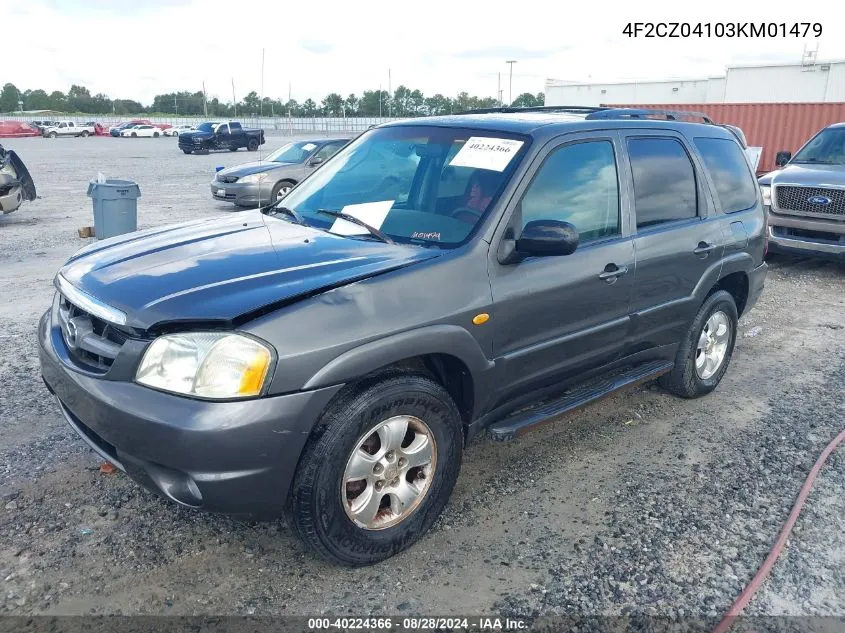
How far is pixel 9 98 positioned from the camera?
116 m

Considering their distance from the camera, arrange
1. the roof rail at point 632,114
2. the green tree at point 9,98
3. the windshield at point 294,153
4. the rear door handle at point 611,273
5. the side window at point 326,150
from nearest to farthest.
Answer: the rear door handle at point 611,273
the roof rail at point 632,114
the side window at point 326,150
the windshield at point 294,153
the green tree at point 9,98

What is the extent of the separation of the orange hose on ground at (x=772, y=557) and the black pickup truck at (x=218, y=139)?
33805 mm

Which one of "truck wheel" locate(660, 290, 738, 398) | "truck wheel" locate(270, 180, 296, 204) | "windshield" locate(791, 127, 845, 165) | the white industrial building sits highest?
the white industrial building

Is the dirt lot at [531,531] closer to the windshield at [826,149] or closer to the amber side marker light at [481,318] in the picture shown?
the amber side marker light at [481,318]

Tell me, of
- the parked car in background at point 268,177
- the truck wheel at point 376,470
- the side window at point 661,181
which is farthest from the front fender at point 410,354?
the parked car in background at point 268,177

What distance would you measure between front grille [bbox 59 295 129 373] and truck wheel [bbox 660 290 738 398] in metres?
3.43

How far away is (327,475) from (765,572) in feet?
6.26

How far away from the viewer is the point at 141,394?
2.57 m

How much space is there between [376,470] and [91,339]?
1261 mm

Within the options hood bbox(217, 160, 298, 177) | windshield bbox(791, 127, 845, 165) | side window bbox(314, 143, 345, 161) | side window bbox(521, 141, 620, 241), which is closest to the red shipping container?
windshield bbox(791, 127, 845, 165)

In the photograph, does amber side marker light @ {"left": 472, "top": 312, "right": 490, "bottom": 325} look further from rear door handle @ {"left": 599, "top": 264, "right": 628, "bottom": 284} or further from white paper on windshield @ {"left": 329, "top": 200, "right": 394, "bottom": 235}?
rear door handle @ {"left": 599, "top": 264, "right": 628, "bottom": 284}

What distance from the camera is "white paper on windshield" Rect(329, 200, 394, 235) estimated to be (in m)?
3.48

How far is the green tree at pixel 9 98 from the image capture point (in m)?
115

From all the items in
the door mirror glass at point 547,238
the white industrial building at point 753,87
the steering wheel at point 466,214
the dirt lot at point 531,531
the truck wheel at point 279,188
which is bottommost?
the dirt lot at point 531,531
